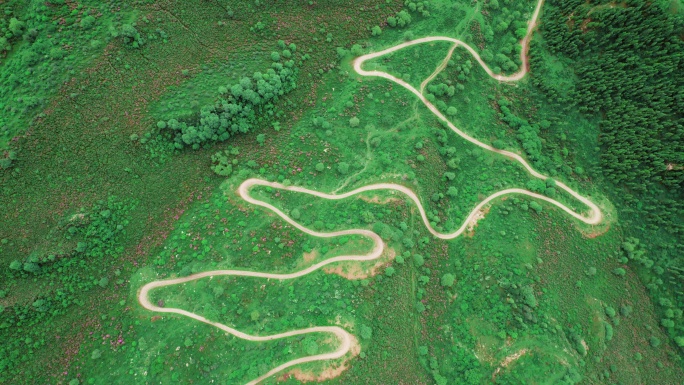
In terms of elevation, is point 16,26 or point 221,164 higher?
point 16,26

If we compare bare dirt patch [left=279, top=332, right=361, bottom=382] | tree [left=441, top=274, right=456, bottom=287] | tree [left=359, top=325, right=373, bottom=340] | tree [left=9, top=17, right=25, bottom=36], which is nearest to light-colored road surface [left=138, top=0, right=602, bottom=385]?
bare dirt patch [left=279, top=332, right=361, bottom=382]

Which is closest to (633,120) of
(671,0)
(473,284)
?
(671,0)

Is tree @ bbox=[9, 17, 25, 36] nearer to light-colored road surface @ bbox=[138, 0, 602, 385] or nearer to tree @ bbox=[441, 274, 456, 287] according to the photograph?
light-colored road surface @ bbox=[138, 0, 602, 385]

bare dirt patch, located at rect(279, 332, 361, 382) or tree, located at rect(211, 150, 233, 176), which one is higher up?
tree, located at rect(211, 150, 233, 176)

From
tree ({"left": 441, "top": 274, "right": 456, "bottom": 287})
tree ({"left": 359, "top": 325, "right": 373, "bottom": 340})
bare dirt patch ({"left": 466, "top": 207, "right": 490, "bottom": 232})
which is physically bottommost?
tree ({"left": 359, "top": 325, "right": 373, "bottom": 340})

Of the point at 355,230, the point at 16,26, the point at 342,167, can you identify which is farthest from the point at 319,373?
the point at 16,26

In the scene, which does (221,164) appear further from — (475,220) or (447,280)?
(475,220)

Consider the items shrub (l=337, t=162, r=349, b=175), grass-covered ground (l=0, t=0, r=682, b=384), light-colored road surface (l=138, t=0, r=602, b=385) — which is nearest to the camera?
grass-covered ground (l=0, t=0, r=682, b=384)

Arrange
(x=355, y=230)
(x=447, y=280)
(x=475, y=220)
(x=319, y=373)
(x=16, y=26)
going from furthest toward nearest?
1. (x=475, y=220)
2. (x=355, y=230)
3. (x=447, y=280)
4. (x=16, y=26)
5. (x=319, y=373)

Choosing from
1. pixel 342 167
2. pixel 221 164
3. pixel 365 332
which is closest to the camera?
pixel 365 332

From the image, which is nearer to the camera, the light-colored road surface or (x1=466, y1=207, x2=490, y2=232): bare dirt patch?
the light-colored road surface
